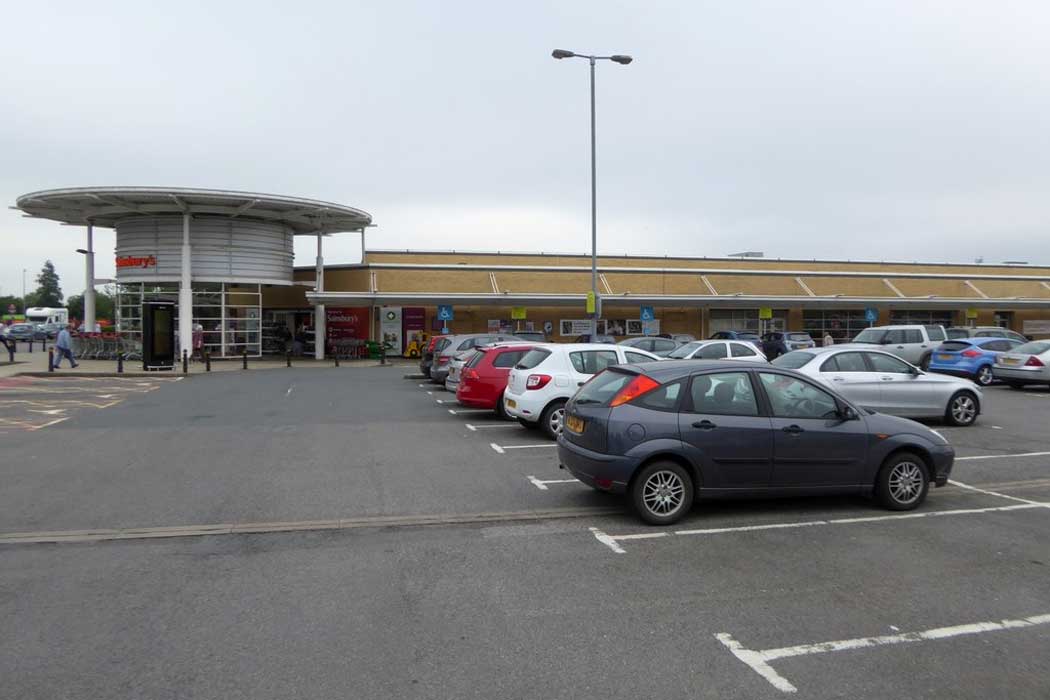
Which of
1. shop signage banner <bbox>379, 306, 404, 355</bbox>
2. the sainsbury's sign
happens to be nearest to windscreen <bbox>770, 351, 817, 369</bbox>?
shop signage banner <bbox>379, 306, 404, 355</bbox>

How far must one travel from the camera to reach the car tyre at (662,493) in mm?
6977

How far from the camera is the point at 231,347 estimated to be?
35.5 meters

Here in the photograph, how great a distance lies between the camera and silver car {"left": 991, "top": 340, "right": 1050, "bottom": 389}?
1955 cm

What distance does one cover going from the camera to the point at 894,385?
13.4 metres

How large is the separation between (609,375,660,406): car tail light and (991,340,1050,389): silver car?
17166 millimetres

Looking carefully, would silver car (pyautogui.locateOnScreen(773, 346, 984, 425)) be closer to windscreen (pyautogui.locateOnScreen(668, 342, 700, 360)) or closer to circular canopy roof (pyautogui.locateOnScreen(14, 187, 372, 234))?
windscreen (pyautogui.locateOnScreen(668, 342, 700, 360))

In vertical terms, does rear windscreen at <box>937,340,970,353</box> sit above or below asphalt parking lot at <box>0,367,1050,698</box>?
above

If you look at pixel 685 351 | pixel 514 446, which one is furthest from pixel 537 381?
pixel 685 351

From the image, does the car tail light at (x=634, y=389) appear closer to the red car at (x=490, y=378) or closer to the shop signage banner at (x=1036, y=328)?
the red car at (x=490, y=378)

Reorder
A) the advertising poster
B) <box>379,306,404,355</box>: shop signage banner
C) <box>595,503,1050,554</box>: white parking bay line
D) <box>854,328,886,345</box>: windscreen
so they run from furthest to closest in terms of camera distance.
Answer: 1. the advertising poster
2. <box>379,306,404,355</box>: shop signage banner
3. <box>854,328,886,345</box>: windscreen
4. <box>595,503,1050,554</box>: white parking bay line

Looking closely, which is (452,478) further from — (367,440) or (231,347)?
(231,347)

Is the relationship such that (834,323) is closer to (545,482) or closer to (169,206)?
(169,206)

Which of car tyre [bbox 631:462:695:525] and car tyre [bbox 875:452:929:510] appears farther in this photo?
car tyre [bbox 875:452:929:510]

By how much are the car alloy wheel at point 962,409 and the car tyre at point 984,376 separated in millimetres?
9653
